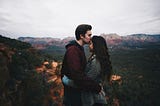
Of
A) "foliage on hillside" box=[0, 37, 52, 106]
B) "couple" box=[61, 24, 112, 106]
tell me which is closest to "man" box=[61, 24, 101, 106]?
"couple" box=[61, 24, 112, 106]

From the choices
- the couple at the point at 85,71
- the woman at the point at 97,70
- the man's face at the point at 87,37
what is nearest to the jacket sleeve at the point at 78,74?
the couple at the point at 85,71

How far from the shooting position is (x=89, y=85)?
1667mm

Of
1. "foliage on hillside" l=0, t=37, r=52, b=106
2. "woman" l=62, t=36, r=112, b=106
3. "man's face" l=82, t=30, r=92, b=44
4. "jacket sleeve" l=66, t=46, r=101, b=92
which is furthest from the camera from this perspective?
"foliage on hillside" l=0, t=37, r=52, b=106

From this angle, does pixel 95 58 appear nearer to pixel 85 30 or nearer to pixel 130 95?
pixel 85 30

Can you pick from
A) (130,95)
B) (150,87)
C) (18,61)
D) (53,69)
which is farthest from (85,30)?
(150,87)

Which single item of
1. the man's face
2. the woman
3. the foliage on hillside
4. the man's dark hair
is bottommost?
the foliage on hillside

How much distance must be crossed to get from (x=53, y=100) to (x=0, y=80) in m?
5.50

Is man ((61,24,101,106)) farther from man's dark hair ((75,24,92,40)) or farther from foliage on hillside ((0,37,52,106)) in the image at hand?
foliage on hillside ((0,37,52,106))

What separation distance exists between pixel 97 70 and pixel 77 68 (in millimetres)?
240

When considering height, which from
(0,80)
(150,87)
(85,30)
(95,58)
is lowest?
(150,87)

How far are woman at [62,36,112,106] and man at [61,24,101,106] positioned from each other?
62 mm

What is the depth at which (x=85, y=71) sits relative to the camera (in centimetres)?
185

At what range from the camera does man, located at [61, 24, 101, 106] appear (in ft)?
5.44

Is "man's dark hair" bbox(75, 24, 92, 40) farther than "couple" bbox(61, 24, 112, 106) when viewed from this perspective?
Yes
